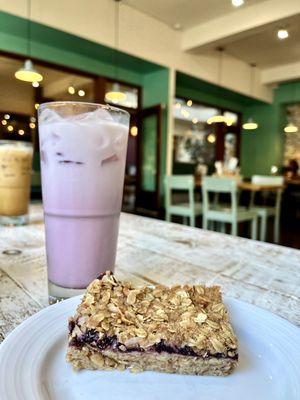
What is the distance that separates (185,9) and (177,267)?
4878 mm

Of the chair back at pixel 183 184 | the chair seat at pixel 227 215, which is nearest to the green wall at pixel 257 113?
the chair back at pixel 183 184

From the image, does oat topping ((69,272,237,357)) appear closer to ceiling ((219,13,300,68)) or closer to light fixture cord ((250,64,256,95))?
ceiling ((219,13,300,68))

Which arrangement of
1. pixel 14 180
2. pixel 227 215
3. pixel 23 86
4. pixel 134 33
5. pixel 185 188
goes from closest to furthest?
1. pixel 14 180
2. pixel 227 215
3. pixel 185 188
4. pixel 23 86
5. pixel 134 33

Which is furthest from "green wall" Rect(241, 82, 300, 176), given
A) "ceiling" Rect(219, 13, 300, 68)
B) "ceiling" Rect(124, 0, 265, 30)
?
"ceiling" Rect(124, 0, 265, 30)

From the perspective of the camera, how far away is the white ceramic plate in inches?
11.2

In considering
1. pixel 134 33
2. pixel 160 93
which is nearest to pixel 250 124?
pixel 160 93

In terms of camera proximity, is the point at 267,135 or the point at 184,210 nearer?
the point at 184,210

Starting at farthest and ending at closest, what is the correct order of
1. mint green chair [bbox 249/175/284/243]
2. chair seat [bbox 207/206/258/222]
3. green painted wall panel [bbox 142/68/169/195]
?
green painted wall panel [bbox 142/68/169/195] < mint green chair [bbox 249/175/284/243] < chair seat [bbox 207/206/258/222]

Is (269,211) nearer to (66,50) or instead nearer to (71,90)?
(71,90)

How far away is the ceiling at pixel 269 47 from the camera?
425 centimetres

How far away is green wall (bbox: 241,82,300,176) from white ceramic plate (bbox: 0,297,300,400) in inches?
286

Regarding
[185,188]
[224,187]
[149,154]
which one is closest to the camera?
[224,187]

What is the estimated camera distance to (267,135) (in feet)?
25.6

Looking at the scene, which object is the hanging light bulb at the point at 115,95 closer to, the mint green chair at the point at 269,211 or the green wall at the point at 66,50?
the green wall at the point at 66,50
